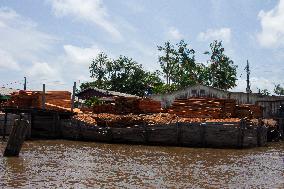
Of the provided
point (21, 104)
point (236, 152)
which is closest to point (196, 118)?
point (236, 152)

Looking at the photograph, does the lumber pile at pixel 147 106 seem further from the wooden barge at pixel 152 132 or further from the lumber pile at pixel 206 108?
the wooden barge at pixel 152 132

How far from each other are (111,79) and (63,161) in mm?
62428

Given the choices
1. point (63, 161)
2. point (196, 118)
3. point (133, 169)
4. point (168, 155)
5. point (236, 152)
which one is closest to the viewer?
point (133, 169)

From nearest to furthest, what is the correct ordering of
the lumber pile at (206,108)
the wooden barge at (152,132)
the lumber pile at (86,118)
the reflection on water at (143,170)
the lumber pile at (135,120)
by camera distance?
the reflection on water at (143,170) < the wooden barge at (152,132) < the lumber pile at (135,120) < the lumber pile at (206,108) < the lumber pile at (86,118)

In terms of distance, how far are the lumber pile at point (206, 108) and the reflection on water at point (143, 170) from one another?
16.9 feet

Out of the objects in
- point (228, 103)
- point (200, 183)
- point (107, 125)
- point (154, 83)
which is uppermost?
point (154, 83)

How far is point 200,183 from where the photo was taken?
11.5m

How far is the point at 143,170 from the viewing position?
1380 centimetres

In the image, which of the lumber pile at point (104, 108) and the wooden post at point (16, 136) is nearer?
the wooden post at point (16, 136)

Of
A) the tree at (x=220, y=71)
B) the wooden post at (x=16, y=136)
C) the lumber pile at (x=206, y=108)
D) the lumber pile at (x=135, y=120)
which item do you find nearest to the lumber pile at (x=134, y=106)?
the lumber pile at (x=135, y=120)

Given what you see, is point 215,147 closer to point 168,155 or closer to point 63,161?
point 168,155

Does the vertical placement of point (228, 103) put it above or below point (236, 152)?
above

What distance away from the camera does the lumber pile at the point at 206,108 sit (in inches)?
977

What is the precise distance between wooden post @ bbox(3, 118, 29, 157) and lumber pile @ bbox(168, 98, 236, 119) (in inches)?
495
